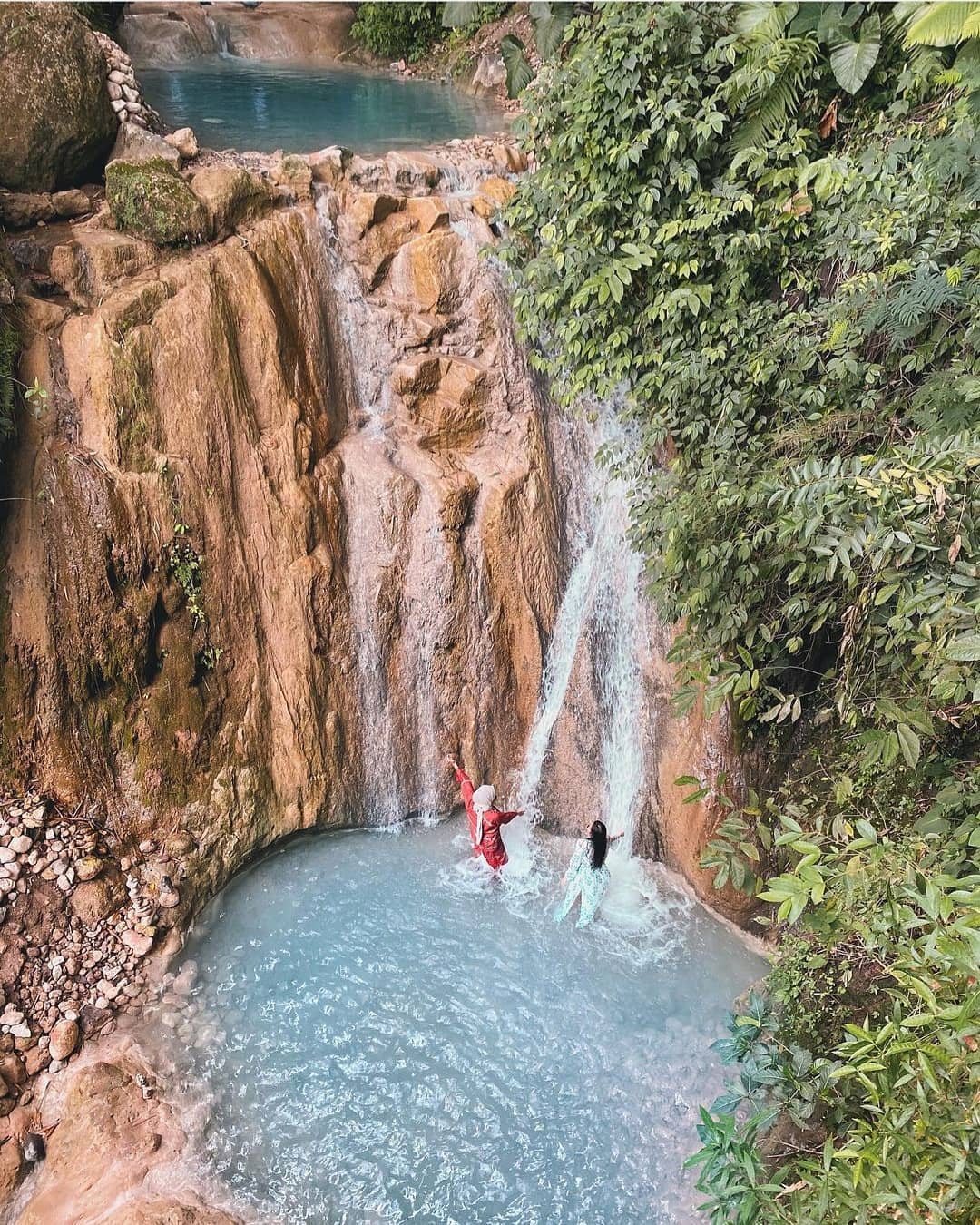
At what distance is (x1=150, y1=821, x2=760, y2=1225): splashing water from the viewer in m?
4.98

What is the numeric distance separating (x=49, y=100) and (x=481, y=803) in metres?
7.54

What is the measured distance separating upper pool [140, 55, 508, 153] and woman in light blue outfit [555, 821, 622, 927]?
29.8 ft

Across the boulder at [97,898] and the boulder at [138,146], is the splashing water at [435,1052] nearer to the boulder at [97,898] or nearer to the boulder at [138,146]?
the boulder at [97,898]

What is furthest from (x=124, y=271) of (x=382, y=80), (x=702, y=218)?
(x=382, y=80)

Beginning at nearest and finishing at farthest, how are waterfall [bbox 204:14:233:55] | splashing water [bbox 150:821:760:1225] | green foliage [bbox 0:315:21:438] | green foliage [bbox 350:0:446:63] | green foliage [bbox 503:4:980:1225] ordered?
green foliage [bbox 503:4:980:1225] → splashing water [bbox 150:821:760:1225] → green foliage [bbox 0:315:21:438] → waterfall [bbox 204:14:233:55] → green foliage [bbox 350:0:446:63]

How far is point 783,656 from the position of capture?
6.29m

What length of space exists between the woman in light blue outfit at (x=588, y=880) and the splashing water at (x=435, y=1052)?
22 cm

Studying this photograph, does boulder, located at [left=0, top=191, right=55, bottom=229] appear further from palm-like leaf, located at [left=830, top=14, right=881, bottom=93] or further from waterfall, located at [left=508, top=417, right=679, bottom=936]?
palm-like leaf, located at [left=830, top=14, right=881, bottom=93]

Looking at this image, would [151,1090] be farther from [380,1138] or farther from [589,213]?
[589,213]

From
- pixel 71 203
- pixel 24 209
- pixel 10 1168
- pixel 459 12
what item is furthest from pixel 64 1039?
pixel 459 12

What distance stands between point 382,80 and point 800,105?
12692 mm

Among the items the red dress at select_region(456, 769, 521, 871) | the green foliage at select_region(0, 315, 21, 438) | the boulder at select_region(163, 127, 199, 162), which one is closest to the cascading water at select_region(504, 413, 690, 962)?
the red dress at select_region(456, 769, 521, 871)

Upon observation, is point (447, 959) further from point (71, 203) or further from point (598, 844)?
point (71, 203)

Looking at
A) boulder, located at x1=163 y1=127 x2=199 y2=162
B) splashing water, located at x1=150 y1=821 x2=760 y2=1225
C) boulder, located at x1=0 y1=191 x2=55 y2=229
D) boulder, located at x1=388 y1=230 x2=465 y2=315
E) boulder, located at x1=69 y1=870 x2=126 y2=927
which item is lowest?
splashing water, located at x1=150 y1=821 x2=760 y2=1225
